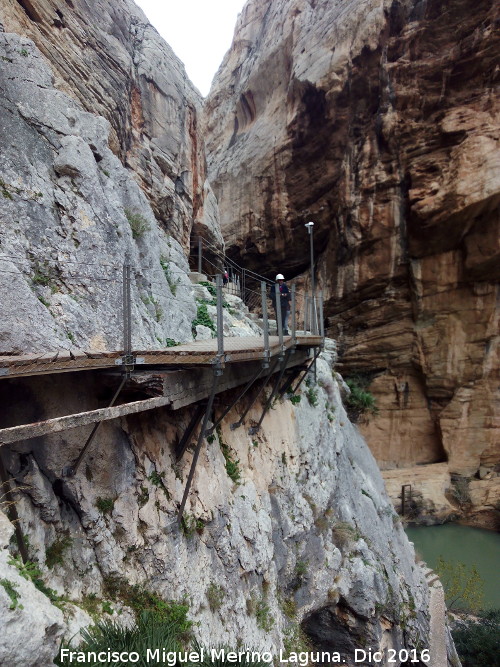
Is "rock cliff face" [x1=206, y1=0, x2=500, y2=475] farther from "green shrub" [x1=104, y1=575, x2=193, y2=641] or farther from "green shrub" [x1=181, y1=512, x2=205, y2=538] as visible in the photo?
"green shrub" [x1=104, y1=575, x2=193, y2=641]

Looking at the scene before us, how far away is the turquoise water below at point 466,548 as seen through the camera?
1491 cm

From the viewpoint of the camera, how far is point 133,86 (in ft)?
36.7

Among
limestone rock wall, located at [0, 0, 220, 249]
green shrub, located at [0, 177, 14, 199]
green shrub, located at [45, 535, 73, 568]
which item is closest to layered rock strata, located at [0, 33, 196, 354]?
green shrub, located at [0, 177, 14, 199]

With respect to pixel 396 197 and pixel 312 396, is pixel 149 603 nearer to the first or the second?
pixel 312 396

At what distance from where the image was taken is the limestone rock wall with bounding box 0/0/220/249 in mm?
8062

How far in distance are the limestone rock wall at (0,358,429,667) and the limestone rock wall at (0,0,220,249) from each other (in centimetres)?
766

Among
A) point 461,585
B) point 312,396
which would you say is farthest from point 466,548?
point 312,396

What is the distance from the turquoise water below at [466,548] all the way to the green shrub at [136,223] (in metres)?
17.8

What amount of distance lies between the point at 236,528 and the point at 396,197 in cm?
1776

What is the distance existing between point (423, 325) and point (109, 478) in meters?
19.0

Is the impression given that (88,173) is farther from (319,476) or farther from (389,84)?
(389,84)

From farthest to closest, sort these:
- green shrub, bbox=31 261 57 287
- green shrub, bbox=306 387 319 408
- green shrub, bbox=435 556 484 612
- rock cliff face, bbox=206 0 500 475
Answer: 1. rock cliff face, bbox=206 0 500 475
2. green shrub, bbox=435 556 484 612
3. green shrub, bbox=306 387 319 408
4. green shrub, bbox=31 261 57 287

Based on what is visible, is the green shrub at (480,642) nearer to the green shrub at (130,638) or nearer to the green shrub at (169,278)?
the green shrub at (130,638)

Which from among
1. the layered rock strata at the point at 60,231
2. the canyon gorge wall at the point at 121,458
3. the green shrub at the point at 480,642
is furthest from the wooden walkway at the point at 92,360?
the green shrub at the point at 480,642
